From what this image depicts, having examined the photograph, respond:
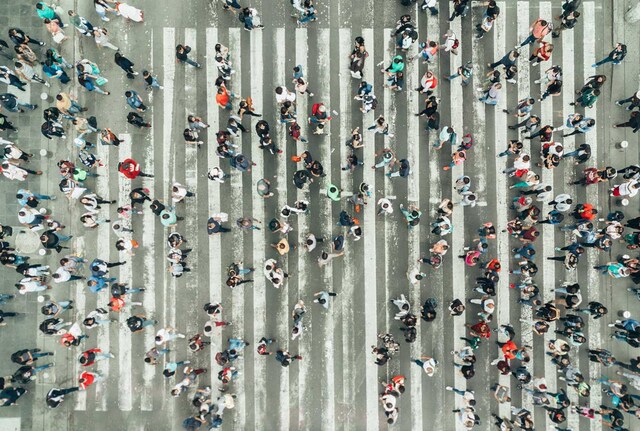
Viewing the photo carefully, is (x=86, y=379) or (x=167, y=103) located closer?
(x=86, y=379)

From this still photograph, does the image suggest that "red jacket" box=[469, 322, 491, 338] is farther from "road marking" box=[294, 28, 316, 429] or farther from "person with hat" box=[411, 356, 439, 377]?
"road marking" box=[294, 28, 316, 429]

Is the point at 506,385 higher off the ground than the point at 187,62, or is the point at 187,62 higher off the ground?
the point at 187,62

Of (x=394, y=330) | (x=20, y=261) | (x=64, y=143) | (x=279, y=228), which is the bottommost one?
(x=394, y=330)

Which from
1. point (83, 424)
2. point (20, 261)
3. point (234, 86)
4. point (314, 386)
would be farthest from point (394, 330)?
point (20, 261)

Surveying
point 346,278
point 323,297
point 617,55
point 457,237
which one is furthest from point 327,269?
point 617,55

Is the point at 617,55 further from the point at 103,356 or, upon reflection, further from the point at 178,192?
the point at 103,356

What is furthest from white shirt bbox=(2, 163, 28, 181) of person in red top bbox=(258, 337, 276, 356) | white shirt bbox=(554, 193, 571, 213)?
white shirt bbox=(554, 193, 571, 213)

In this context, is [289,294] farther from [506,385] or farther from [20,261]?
[20,261]
